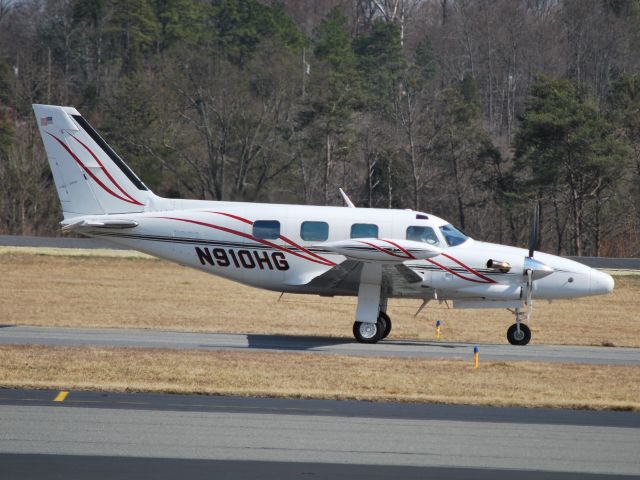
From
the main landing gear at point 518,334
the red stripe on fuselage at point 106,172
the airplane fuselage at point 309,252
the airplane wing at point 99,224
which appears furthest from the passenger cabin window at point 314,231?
the main landing gear at point 518,334

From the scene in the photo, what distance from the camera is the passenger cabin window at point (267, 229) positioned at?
2189 cm

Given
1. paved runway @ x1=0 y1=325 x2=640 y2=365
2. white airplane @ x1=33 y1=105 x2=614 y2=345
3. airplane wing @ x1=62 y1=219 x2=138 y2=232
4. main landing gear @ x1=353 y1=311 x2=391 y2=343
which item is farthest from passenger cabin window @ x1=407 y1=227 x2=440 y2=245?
airplane wing @ x1=62 y1=219 x2=138 y2=232

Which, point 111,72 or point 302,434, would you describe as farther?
point 111,72

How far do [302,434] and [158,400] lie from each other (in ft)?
9.08

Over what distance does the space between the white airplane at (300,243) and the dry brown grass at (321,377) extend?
2.86 metres

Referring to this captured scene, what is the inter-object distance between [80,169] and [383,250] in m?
6.98

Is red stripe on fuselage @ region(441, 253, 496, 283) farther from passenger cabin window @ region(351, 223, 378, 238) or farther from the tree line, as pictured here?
the tree line

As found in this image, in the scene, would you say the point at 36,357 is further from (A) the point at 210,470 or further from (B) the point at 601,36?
(B) the point at 601,36

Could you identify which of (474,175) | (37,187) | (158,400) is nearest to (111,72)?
(37,187)

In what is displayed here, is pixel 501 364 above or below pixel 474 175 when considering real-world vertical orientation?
below

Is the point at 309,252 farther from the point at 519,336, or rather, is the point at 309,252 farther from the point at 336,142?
the point at 336,142

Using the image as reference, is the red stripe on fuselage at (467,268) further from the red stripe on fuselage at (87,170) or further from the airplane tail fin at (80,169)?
the red stripe on fuselage at (87,170)

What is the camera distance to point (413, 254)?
2005cm

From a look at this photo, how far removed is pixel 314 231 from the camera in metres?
21.8
